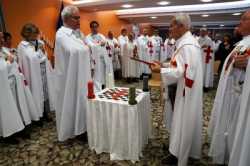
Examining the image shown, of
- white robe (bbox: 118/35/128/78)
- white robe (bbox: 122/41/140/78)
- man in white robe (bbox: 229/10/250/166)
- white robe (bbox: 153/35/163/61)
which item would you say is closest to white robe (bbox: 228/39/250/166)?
man in white robe (bbox: 229/10/250/166)

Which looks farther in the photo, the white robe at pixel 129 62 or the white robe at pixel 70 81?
the white robe at pixel 129 62

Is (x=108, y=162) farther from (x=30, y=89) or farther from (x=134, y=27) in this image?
(x=134, y=27)

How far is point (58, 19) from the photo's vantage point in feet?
18.8

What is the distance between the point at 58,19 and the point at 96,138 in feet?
15.0

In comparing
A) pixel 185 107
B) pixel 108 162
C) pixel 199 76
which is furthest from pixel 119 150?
pixel 199 76

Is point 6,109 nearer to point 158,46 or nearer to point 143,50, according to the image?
point 143,50

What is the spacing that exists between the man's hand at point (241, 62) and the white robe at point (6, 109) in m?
2.58

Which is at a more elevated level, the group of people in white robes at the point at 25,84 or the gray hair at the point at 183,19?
the gray hair at the point at 183,19

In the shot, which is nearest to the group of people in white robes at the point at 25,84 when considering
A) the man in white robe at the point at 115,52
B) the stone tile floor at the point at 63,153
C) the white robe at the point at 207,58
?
the stone tile floor at the point at 63,153

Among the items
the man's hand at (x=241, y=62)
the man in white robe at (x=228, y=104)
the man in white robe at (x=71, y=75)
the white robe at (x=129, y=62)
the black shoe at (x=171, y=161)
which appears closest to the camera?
the man's hand at (x=241, y=62)

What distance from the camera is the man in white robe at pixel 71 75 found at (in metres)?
2.35

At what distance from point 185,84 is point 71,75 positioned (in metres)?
1.35

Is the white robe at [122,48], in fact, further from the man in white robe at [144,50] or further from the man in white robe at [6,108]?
the man in white robe at [6,108]

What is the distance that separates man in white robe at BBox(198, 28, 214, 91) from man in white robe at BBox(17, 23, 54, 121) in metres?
3.70
